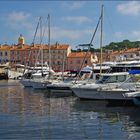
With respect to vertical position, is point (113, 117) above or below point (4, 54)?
below

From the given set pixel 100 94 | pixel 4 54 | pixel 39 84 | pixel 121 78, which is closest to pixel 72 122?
pixel 100 94

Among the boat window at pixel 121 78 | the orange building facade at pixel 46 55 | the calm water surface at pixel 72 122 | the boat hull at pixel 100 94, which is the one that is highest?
the orange building facade at pixel 46 55

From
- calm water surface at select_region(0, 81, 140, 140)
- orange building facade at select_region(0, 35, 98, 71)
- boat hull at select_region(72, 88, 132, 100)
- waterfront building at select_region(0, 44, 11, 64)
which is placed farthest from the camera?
waterfront building at select_region(0, 44, 11, 64)

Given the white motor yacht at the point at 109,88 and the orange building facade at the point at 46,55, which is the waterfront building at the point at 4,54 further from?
the white motor yacht at the point at 109,88

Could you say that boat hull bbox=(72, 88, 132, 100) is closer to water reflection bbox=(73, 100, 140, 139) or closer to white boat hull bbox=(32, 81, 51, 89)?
water reflection bbox=(73, 100, 140, 139)

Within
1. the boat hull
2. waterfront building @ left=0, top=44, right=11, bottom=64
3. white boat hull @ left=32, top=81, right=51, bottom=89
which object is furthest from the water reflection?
waterfront building @ left=0, top=44, right=11, bottom=64

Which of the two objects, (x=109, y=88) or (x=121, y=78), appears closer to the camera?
(x=109, y=88)

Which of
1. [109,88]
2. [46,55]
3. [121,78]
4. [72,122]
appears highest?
[46,55]

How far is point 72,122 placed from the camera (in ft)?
71.5

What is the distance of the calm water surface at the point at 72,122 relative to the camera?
58.9 ft

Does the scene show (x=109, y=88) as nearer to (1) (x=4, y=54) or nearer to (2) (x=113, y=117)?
(2) (x=113, y=117)

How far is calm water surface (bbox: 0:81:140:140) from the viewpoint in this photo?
1794cm

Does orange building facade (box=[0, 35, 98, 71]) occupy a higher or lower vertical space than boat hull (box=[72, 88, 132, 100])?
higher

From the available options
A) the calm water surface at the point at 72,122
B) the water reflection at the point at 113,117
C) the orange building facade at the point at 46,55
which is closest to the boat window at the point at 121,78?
the water reflection at the point at 113,117
